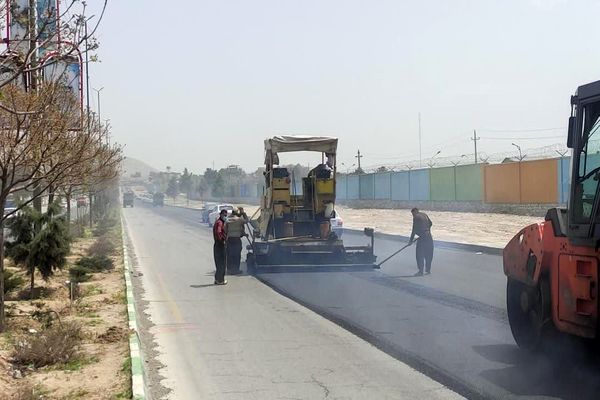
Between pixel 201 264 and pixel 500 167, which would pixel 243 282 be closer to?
pixel 201 264

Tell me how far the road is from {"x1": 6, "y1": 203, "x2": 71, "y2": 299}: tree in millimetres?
3088

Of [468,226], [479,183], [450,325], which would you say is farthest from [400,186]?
[450,325]

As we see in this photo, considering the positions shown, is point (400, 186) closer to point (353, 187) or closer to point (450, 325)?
point (353, 187)

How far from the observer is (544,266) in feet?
23.4

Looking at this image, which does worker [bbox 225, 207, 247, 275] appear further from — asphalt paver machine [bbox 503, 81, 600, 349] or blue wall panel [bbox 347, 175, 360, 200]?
blue wall panel [bbox 347, 175, 360, 200]

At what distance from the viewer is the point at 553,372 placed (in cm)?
702

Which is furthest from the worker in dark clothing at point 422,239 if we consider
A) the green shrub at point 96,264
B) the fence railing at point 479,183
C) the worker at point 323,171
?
the fence railing at point 479,183

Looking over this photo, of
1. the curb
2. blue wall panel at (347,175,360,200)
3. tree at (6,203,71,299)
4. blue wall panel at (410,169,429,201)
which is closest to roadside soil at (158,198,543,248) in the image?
blue wall panel at (410,169,429,201)

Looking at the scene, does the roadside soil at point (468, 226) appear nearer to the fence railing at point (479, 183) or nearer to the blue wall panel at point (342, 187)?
the fence railing at point (479, 183)

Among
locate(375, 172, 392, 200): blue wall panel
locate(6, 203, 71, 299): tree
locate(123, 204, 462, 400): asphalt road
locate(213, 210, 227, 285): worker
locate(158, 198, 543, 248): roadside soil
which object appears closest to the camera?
locate(123, 204, 462, 400): asphalt road

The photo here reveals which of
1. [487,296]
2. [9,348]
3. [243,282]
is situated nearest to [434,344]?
[487,296]

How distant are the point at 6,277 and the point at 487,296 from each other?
9.05 m

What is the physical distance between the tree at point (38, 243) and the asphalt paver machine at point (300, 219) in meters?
4.62

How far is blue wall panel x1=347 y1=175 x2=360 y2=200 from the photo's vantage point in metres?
67.3
